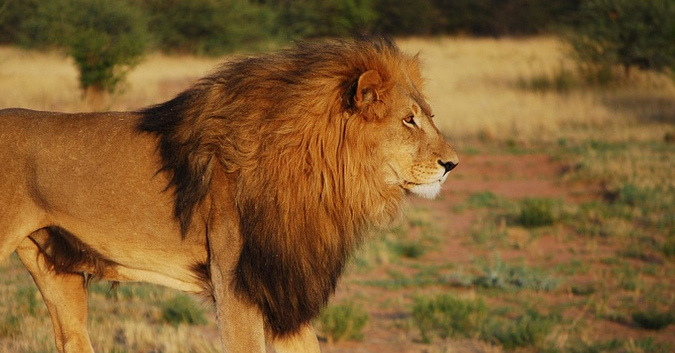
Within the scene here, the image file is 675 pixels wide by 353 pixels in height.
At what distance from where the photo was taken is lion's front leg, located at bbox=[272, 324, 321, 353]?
4.51 meters

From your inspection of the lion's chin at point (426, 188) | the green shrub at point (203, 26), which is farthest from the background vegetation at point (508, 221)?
the green shrub at point (203, 26)

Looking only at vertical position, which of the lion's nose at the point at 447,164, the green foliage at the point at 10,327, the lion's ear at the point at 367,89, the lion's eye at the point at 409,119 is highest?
the lion's ear at the point at 367,89

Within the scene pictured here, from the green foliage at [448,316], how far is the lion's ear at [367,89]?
3515 millimetres

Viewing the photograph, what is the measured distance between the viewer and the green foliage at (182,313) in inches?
282

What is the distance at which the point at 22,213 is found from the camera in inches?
177

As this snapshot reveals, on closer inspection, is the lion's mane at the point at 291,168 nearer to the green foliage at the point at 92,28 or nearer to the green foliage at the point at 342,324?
the green foliage at the point at 342,324

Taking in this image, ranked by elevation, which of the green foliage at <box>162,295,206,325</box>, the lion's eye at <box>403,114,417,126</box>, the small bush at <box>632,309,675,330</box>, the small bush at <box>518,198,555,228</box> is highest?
the lion's eye at <box>403,114,417,126</box>

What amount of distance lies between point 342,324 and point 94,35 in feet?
45.5

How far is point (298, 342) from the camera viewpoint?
4.56m

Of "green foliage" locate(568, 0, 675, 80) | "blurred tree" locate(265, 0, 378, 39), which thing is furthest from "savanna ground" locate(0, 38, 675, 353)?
"blurred tree" locate(265, 0, 378, 39)

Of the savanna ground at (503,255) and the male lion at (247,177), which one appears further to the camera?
the savanna ground at (503,255)

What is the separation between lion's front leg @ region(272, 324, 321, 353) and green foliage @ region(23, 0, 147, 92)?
1454 cm

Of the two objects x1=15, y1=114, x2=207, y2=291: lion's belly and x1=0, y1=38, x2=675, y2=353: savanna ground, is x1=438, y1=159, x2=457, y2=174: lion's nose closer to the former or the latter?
x1=0, y1=38, x2=675, y2=353: savanna ground

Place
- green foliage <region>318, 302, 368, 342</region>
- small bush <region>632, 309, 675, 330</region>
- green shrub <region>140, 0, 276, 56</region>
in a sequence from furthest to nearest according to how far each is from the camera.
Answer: green shrub <region>140, 0, 276, 56</region>
small bush <region>632, 309, 675, 330</region>
green foliage <region>318, 302, 368, 342</region>
